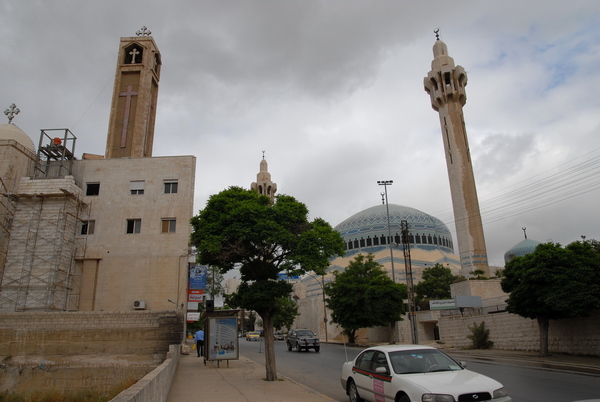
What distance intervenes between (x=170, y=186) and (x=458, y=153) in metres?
29.6

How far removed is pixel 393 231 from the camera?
67.8 m

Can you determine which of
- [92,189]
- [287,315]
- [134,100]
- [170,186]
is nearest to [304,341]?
[170,186]

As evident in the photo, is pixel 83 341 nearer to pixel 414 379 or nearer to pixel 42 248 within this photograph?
pixel 42 248

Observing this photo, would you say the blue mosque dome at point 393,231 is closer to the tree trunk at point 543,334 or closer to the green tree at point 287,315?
the green tree at point 287,315

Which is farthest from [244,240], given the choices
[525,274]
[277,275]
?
[525,274]

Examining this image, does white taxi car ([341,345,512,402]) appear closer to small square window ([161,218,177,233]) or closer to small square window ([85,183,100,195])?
small square window ([161,218,177,233])

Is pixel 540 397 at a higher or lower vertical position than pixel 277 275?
lower

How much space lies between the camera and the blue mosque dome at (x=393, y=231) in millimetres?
67125

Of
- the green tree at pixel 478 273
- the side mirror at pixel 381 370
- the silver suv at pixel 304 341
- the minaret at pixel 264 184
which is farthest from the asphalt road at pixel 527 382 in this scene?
the minaret at pixel 264 184

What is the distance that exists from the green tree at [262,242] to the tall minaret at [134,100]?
2340 centimetres

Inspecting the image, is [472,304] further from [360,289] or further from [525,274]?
[525,274]

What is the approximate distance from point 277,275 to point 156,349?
37.0 ft

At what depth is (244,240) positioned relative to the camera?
13.0 metres

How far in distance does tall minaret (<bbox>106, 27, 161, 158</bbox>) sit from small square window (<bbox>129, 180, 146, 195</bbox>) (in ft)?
20.9
